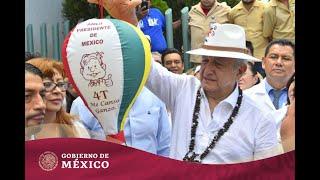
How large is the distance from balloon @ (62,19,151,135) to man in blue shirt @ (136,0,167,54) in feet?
0.59

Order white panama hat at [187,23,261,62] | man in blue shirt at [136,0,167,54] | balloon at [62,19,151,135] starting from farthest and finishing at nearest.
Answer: man in blue shirt at [136,0,167,54], white panama hat at [187,23,261,62], balloon at [62,19,151,135]

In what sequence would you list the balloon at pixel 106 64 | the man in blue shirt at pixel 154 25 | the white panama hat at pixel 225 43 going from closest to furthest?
the balloon at pixel 106 64 < the white panama hat at pixel 225 43 < the man in blue shirt at pixel 154 25

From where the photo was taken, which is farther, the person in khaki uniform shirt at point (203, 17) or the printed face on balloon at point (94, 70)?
the person in khaki uniform shirt at point (203, 17)

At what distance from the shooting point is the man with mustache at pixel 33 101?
350 cm

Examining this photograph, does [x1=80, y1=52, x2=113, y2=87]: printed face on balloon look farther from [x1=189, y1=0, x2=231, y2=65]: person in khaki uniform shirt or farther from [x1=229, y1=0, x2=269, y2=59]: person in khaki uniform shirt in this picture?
[x1=229, y1=0, x2=269, y2=59]: person in khaki uniform shirt

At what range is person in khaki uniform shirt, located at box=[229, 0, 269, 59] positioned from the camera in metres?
3.52

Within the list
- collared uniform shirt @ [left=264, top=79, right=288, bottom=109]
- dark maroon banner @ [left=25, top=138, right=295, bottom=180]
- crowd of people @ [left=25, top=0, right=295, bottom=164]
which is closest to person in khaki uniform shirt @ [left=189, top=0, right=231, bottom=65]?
crowd of people @ [left=25, top=0, right=295, bottom=164]

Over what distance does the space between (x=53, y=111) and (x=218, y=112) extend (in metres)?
0.81

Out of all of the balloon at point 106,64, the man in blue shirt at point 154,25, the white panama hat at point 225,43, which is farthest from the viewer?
the man in blue shirt at point 154,25

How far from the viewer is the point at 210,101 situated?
3516 mm

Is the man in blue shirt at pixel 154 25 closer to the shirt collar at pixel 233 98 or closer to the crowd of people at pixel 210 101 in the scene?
the crowd of people at pixel 210 101

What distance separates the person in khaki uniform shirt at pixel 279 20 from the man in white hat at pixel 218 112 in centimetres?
17

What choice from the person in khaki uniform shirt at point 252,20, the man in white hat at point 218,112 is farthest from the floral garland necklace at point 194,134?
the person in khaki uniform shirt at point 252,20
